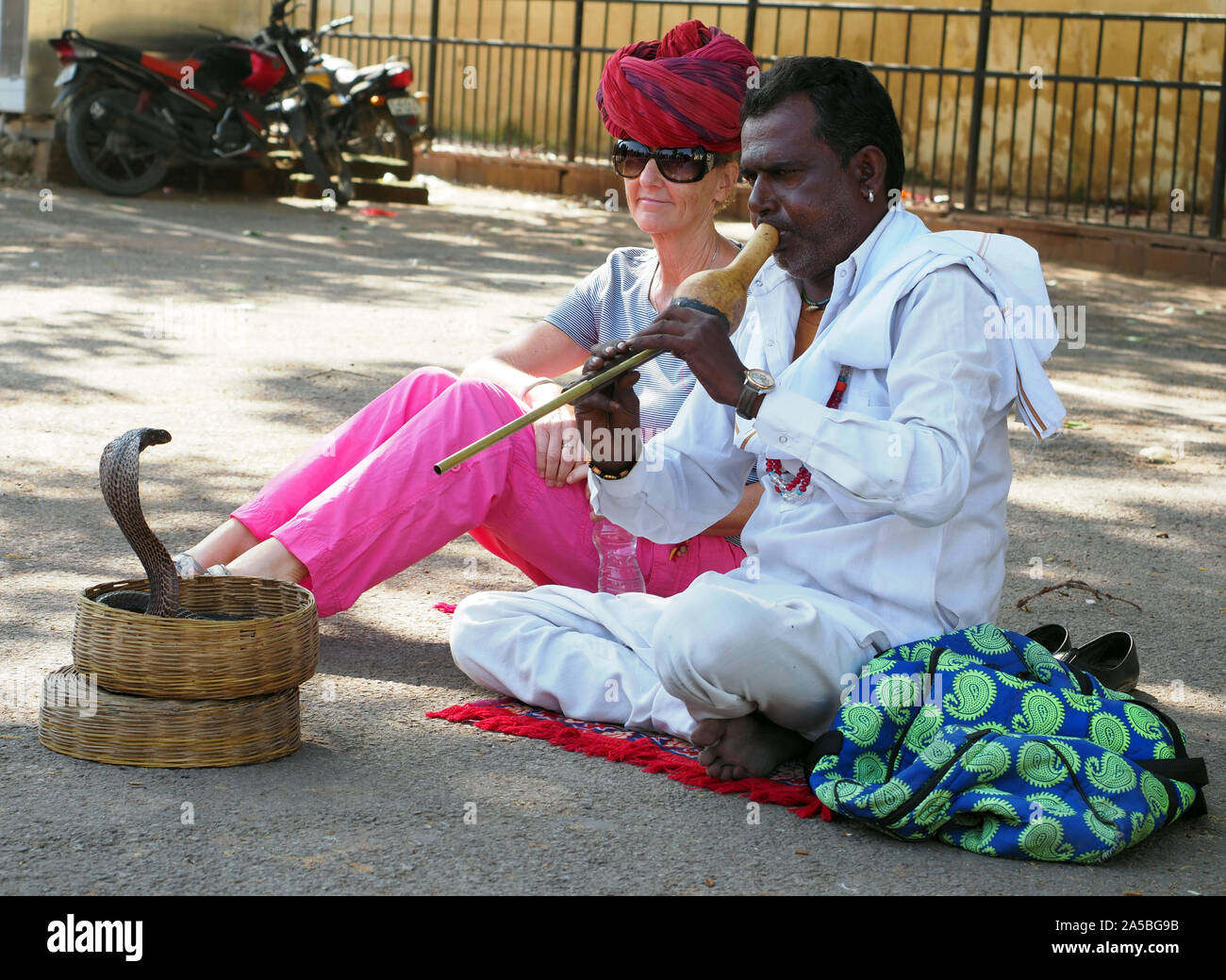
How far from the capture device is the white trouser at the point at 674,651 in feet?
8.80

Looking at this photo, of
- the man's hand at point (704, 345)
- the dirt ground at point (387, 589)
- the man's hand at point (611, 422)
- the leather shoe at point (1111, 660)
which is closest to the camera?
the dirt ground at point (387, 589)

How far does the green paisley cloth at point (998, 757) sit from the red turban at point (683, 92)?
4.26ft

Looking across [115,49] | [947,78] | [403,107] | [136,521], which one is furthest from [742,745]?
[947,78]

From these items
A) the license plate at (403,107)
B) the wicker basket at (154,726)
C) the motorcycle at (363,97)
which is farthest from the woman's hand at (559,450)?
the license plate at (403,107)

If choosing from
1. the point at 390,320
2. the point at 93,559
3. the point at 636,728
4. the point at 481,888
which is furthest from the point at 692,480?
the point at 390,320

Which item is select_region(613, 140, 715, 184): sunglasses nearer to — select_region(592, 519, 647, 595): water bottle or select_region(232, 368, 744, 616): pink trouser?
select_region(232, 368, 744, 616): pink trouser

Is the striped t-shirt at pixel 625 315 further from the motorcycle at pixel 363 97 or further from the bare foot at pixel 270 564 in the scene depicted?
the motorcycle at pixel 363 97

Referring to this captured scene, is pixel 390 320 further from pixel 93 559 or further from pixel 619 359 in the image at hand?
pixel 619 359

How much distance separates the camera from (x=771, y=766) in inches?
112

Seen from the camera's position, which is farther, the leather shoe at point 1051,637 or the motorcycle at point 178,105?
the motorcycle at point 178,105

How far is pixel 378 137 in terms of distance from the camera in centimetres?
1389

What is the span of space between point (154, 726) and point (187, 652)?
16cm

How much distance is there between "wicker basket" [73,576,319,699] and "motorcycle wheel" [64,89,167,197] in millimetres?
9389

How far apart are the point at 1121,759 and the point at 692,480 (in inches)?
36.7
